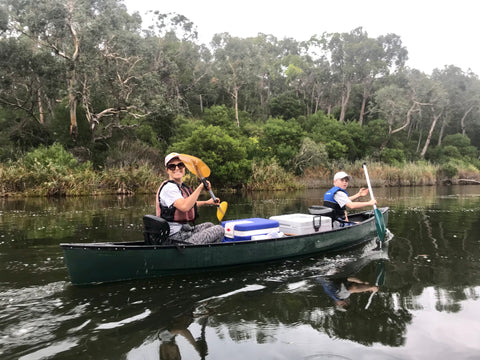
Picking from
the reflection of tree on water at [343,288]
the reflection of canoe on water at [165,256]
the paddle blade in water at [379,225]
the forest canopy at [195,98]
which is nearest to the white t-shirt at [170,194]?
the reflection of canoe on water at [165,256]

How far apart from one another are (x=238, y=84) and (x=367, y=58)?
1637 centimetres

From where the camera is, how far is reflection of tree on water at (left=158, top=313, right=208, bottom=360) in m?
3.28

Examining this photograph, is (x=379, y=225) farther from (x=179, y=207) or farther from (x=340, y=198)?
(x=179, y=207)

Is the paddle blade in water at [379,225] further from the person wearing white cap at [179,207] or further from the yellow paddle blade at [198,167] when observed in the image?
the yellow paddle blade at [198,167]

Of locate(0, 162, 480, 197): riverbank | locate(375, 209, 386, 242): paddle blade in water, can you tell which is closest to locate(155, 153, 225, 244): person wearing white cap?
locate(375, 209, 386, 242): paddle blade in water

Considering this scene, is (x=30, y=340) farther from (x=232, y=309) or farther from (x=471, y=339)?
(x=471, y=339)

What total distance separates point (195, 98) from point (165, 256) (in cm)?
3514

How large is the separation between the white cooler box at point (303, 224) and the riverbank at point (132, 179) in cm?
1340

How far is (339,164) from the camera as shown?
2672 centimetres

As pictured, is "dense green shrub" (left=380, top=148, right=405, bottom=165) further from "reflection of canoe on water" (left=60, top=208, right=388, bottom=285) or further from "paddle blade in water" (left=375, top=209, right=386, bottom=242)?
"reflection of canoe on water" (left=60, top=208, right=388, bottom=285)

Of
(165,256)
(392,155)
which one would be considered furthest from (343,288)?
(392,155)

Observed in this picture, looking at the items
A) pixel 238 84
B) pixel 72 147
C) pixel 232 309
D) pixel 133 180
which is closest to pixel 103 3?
pixel 238 84

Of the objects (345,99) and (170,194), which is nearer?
(170,194)

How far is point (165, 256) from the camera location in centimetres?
510
